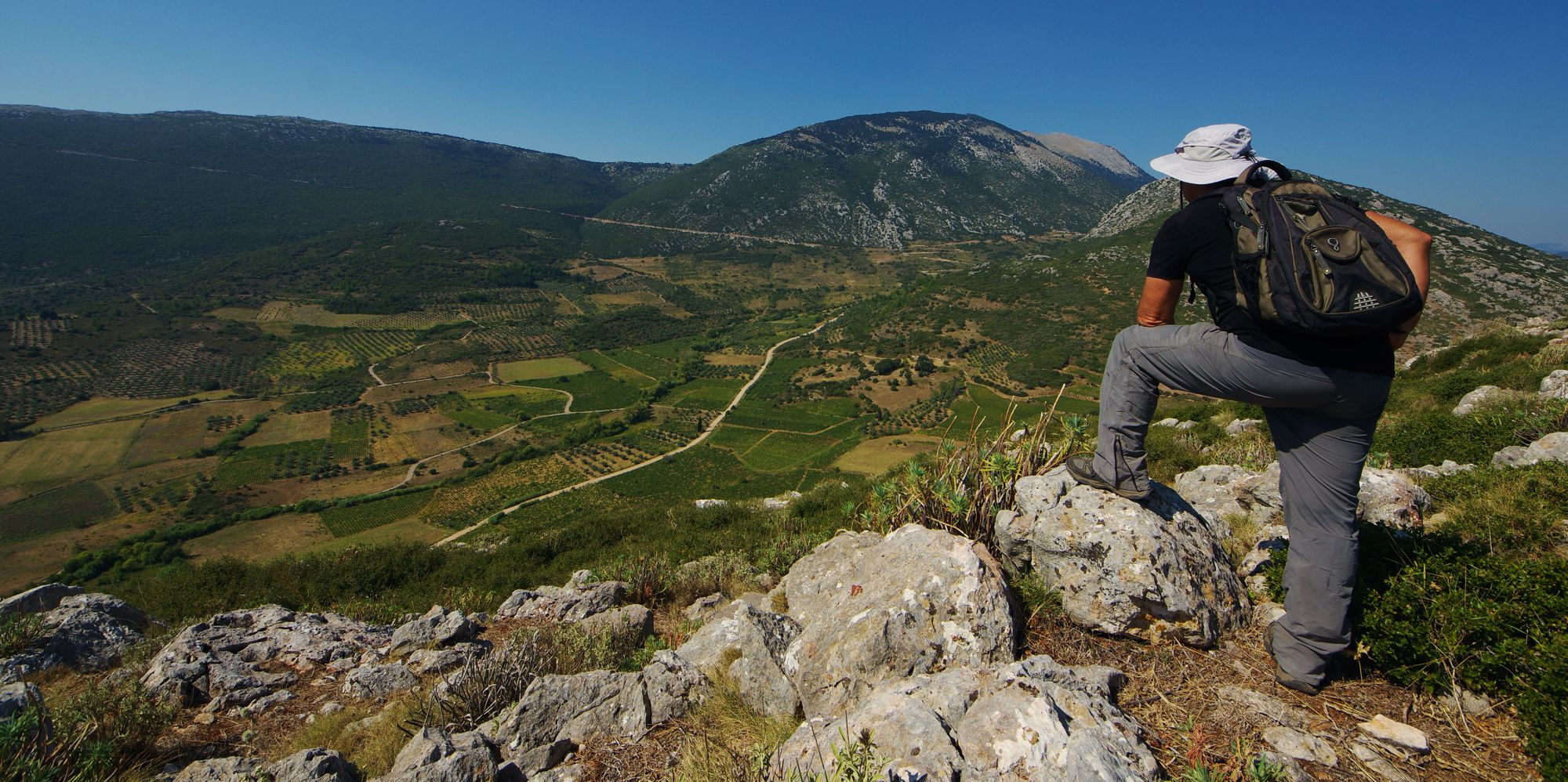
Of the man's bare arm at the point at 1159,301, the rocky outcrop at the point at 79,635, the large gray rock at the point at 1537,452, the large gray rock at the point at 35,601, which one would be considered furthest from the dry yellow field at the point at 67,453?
the large gray rock at the point at 1537,452

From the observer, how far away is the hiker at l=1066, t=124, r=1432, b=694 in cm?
310

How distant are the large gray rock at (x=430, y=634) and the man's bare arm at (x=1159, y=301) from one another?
25.4 feet

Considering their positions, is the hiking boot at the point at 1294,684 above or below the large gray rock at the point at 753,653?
above

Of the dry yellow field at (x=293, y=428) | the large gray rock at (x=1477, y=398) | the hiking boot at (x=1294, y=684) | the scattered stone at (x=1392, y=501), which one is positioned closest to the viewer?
the hiking boot at (x=1294, y=684)

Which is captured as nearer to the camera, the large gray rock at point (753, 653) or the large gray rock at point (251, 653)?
the large gray rock at point (753, 653)

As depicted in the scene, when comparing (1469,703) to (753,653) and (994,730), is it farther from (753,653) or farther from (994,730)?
(753,653)

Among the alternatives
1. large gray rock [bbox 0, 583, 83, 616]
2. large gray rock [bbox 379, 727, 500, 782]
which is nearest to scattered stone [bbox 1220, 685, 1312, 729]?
large gray rock [bbox 379, 727, 500, 782]

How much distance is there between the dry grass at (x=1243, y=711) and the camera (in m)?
2.75

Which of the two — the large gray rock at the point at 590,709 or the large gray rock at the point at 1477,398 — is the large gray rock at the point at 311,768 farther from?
the large gray rock at the point at 1477,398

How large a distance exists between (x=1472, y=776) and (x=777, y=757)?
3.22m

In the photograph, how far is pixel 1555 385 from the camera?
30.3 feet

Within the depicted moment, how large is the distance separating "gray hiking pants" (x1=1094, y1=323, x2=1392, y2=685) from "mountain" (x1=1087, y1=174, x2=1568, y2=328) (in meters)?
55.2

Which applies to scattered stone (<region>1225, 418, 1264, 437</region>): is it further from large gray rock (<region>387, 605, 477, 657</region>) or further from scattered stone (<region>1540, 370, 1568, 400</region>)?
large gray rock (<region>387, 605, 477, 657</region>)

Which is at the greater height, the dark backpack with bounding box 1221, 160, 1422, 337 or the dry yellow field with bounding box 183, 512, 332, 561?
the dark backpack with bounding box 1221, 160, 1422, 337
